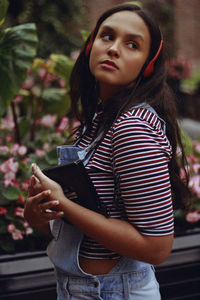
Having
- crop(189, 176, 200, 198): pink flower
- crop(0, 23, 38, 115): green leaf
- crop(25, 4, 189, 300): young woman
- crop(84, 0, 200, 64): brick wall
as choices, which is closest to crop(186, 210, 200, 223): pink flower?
crop(189, 176, 200, 198): pink flower

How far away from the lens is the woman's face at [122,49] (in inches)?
39.2

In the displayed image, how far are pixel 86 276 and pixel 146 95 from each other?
1.56 feet

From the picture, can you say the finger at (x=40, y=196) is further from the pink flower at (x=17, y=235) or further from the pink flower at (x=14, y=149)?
the pink flower at (x=14, y=149)

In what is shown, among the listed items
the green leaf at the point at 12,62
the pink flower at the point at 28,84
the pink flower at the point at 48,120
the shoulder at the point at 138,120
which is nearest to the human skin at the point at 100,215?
the shoulder at the point at 138,120

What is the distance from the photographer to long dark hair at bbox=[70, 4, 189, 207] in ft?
3.34

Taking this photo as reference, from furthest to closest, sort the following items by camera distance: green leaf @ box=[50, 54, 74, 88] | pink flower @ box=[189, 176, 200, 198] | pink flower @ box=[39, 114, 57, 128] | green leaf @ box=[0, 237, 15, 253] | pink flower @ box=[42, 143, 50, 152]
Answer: pink flower @ box=[39, 114, 57, 128] < green leaf @ box=[50, 54, 74, 88] < pink flower @ box=[42, 143, 50, 152] < pink flower @ box=[189, 176, 200, 198] < green leaf @ box=[0, 237, 15, 253]

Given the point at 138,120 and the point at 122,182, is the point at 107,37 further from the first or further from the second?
the point at 122,182

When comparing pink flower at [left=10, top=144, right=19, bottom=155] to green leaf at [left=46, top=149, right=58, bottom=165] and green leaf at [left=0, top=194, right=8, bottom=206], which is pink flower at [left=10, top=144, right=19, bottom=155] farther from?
green leaf at [left=0, top=194, right=8, bottom=206]

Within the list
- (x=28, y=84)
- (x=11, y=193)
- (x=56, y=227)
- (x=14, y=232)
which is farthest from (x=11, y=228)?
(x=28, y=84)

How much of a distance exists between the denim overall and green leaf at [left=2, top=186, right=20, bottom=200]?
907 millimetres

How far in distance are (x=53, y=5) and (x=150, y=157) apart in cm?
379

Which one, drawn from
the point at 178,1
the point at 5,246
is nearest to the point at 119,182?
the point at 5,246

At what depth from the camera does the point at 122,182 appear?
0.89 meters

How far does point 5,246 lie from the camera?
6.07 ft
